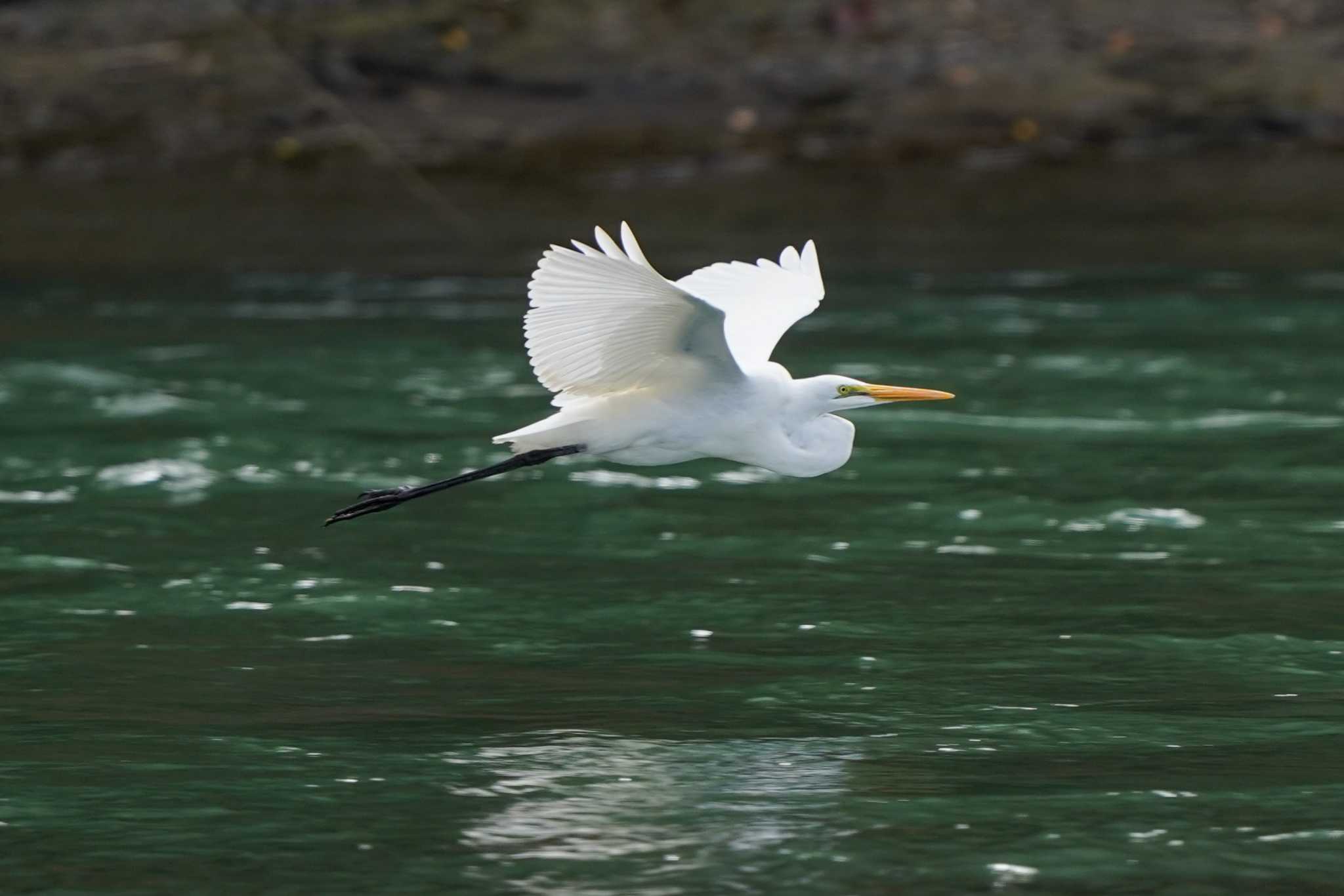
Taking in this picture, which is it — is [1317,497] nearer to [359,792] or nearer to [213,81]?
[359,792]

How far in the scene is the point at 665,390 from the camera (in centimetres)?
782

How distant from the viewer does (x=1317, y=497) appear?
34.0ft

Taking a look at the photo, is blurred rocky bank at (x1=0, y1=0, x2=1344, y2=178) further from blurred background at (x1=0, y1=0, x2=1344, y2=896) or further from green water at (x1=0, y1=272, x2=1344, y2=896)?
green water at (x1=0, y1=272, x2=1344, y2=896)

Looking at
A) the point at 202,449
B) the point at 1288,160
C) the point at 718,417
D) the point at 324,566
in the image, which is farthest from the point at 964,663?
the point at 1288,160

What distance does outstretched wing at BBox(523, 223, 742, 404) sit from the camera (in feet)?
22.4

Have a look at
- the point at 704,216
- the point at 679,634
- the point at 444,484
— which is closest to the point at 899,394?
the point at 679,634

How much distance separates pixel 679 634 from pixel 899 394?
1149mm

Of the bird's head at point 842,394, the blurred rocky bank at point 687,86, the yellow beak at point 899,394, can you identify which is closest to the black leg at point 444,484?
the bird's head at point 842,394

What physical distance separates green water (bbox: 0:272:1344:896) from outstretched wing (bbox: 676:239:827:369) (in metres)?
1.07

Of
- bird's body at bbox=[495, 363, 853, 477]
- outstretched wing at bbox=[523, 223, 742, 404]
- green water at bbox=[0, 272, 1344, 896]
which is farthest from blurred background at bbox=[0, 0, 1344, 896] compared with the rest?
outstretched wing at bbox=[523, 223, 742, 404]

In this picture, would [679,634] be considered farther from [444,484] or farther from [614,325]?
[614,325]

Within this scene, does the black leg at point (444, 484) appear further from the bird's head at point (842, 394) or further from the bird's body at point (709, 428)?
the bird's head at point (842, 394)

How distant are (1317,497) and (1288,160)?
30.7 ft

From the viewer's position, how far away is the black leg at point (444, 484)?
8008 millimetres
